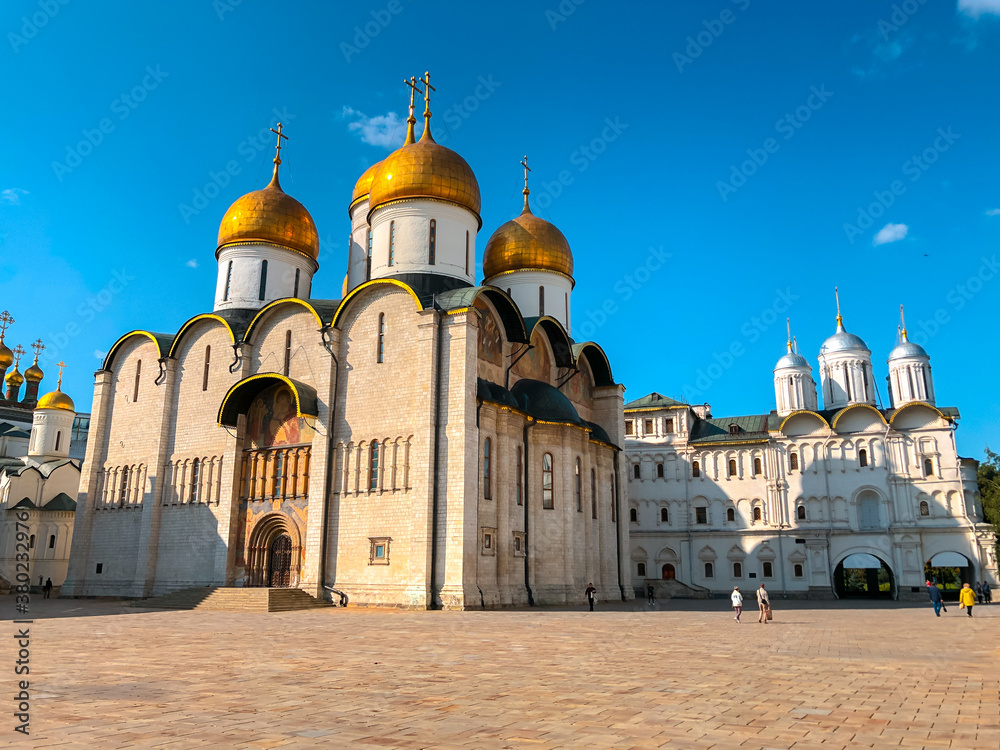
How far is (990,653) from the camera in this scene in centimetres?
1070

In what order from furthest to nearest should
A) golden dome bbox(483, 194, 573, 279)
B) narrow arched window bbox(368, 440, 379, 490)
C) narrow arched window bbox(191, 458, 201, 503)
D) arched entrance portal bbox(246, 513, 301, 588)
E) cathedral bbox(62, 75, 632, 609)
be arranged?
1. golden dome bbox(483, 194, 573, 279)
2. narrow arched window bbox(191, 458, 201, 503)
3. arched entrance portal bbox(246, 513, 301, 588)
4. narrow arched window bbox(368, 440, 379, 490)
5. cathedral bbox(62, 75, 632, 609)

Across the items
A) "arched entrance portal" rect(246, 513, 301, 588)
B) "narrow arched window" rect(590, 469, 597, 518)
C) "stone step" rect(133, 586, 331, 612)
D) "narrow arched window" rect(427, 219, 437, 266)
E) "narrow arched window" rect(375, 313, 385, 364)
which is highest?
"narrow arched window" rect(427, 219, 437, 266)

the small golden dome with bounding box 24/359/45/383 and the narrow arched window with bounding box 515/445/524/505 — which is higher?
the small golden dome with bounding box 24/359/45/383

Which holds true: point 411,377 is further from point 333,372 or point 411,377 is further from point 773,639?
point 773,639

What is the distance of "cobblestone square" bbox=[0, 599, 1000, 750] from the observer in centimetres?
516

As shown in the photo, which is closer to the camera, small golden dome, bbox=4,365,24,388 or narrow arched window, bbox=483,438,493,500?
narrow arched window, bbox=483,438,493,500

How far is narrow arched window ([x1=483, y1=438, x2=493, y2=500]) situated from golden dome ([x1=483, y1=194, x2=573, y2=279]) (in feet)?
32.3

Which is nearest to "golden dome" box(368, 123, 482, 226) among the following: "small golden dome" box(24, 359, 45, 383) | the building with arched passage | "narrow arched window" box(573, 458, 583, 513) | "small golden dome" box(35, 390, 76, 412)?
"narrow arched window" box(573, 458, 583, 513)

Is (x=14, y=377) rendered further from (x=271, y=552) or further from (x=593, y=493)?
(x=593, y=493)

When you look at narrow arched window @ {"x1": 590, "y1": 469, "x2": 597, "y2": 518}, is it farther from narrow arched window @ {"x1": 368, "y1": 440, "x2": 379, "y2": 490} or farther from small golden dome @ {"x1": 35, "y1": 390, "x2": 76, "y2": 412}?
small golden dome @ {"x1": 35, "y1": 390, "x2": 76, "y2": 412}

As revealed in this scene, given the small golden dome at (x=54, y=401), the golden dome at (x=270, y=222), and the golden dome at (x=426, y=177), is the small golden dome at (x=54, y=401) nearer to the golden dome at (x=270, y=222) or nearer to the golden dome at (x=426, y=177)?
the golden dome at (x=270, y=222)

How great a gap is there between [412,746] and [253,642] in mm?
7483

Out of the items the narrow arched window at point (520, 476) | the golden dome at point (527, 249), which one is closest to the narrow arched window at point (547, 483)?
the narrow arched window at point (520, 476)

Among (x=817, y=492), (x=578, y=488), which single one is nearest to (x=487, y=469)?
(x=578, y=488)
